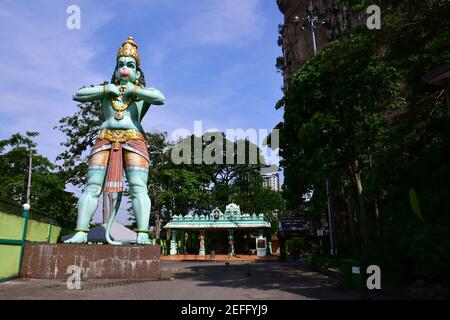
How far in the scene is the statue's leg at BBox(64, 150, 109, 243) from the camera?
1115 cm

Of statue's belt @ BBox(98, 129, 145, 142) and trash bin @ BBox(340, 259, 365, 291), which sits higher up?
statue's belt @ BBox(98, 129, 145, 142)

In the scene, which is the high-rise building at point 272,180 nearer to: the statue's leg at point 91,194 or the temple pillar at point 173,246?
the temple pillar at point 173,246

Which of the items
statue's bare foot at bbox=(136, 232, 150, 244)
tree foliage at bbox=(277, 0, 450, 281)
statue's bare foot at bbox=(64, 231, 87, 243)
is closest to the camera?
tree foliage at bbox=(277, 0, 450, 281)

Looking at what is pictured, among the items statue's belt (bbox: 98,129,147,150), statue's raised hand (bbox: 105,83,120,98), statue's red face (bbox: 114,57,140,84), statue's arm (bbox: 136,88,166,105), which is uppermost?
statue's red face (bbox: 114,57,140,84)

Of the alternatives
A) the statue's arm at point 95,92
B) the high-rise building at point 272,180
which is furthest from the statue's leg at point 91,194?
the high-rise building at point 272,180

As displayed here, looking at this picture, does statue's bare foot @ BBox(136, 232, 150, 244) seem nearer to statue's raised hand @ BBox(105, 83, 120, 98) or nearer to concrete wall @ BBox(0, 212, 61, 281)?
concrete wall @ BBox(0, 212, 61, 281)

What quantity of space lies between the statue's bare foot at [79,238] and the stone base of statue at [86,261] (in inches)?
17.0

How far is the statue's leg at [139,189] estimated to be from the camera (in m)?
11.4

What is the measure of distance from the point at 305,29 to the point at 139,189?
43.5 m

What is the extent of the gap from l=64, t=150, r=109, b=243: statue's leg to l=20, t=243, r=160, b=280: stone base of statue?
582mm

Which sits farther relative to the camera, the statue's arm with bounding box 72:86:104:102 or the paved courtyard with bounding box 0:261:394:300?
the statue's arm with bounding box 72:86:104:102

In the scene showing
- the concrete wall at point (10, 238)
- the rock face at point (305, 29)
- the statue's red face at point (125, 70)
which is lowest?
the concrete wall at point (10, 238)

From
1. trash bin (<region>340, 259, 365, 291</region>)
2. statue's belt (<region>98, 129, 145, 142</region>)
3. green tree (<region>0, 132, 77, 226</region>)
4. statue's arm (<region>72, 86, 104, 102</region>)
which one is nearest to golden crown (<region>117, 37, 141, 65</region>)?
statue's arm (<region>72, 86, 104, 102</region>)
